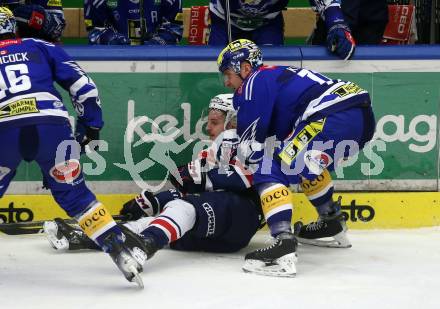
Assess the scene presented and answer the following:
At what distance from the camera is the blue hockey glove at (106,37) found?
6.73m

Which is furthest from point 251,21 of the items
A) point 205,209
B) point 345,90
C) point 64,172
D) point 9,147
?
point 9,147

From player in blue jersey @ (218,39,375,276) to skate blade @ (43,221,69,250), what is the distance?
41.1 inches

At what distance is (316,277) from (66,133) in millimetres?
1369

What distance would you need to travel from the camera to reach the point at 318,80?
17.3 feet

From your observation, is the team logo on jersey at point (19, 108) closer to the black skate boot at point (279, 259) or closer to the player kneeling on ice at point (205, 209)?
the player kneeling on ice at point (205, 209)

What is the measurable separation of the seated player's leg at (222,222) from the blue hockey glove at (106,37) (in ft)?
5.70

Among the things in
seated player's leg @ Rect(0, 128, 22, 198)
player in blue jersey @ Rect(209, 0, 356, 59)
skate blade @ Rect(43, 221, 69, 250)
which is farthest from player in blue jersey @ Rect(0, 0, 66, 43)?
seated player's leg @ Rect(0, 128, 22, 198)

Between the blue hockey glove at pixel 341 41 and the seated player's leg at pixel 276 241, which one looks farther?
the blue hockey glove at pixel 341 41

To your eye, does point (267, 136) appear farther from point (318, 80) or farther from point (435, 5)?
Result: point (435, 5)

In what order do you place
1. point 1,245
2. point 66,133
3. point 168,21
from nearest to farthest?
1. point 66,133
2. point 1,245
3. point 168,21

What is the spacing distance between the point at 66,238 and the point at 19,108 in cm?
107

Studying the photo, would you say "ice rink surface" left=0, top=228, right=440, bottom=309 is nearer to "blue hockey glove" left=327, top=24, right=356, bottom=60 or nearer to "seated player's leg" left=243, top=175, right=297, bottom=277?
"seated player's leg" left=243, top=175, right=297, bottom=277

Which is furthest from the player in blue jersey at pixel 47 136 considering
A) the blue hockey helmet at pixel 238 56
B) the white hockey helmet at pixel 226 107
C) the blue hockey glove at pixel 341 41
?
the blue hockey glove at pixel 341 41

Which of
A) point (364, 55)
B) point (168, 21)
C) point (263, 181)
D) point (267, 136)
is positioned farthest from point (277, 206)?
point (168, 21)
